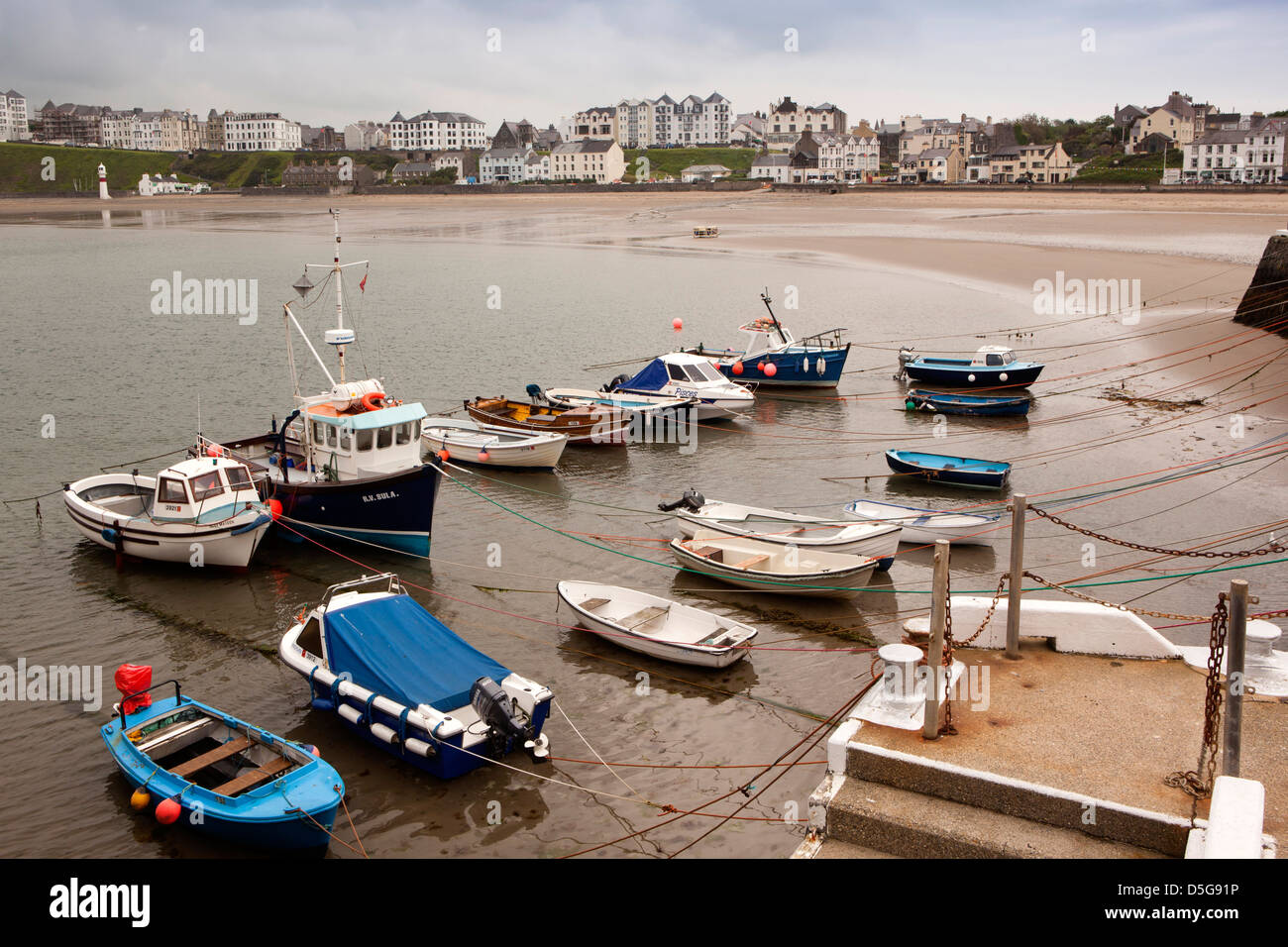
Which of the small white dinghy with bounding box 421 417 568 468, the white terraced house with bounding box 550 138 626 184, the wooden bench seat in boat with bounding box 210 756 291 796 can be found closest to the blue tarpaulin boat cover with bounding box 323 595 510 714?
the wooden bench seat in boat with bounding box 210 756 291 796

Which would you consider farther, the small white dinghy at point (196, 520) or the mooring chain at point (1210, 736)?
the small white dinghy at point (196, 520)

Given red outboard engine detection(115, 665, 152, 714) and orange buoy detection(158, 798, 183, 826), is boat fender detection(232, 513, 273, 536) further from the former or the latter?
orange buoy detection(158, 798, 183, 826)

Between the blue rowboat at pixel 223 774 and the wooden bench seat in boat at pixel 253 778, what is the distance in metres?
0.01

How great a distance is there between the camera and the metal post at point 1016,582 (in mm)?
11633

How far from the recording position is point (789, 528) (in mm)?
20547

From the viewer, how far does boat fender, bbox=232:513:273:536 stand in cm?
1978

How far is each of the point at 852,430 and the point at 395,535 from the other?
1597cm

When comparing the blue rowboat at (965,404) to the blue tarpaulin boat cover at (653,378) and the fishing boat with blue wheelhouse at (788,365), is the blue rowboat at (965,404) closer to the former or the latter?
the fishing boat with blue wheelhouse at (788,365)

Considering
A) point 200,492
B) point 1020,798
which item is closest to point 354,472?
point 200,492

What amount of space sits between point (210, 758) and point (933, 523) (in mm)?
14456

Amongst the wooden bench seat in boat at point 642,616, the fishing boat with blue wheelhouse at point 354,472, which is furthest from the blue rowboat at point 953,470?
the fishing boat with blue wheelhouse at point 354,472

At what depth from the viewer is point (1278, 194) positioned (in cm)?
9388

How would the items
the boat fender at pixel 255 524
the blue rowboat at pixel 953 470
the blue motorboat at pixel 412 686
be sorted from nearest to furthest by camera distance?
the blue motorboat at pixel 412 686
the boat fender at pixel 255 524
the blue rowboat at pixel 953 470

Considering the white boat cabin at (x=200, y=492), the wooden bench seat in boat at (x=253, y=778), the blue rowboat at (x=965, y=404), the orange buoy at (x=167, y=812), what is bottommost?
the orange buoy at (x=167, y=812)
